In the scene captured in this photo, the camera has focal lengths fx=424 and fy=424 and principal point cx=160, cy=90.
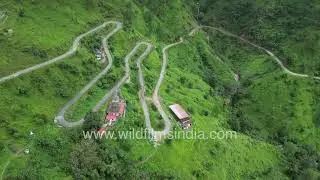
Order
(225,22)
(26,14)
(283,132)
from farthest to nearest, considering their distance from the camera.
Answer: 1. (225,22)
2. (283,132)
3. (26,14)

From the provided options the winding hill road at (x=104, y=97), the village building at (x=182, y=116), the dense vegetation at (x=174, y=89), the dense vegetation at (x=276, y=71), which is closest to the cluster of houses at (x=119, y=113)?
the village building at (x=182, y=116)

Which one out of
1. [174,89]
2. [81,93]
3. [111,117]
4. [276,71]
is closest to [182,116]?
[111,117]

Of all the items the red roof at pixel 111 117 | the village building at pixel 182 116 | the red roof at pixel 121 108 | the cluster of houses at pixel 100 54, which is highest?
the cluster of houses at pixel 100 54

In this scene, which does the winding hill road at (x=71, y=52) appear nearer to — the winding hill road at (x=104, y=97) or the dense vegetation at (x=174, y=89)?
the dense vegetation at (x=174, y=89)

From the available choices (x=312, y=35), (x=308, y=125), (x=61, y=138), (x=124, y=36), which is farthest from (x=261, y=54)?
(x=61, y=138)

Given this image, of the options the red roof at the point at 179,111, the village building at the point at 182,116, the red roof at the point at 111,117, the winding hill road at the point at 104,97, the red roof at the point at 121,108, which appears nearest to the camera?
the winding hill road at the point at 104,97

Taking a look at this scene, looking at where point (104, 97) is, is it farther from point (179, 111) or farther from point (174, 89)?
point (174, 89)

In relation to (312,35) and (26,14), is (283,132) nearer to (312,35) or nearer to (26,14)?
(312,35)
